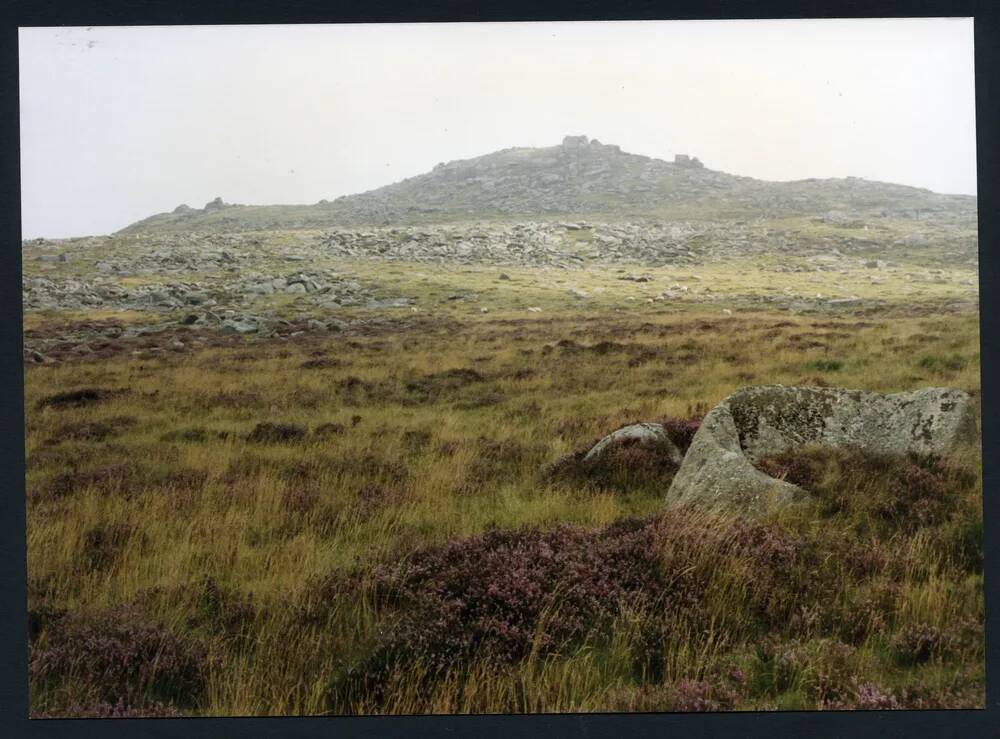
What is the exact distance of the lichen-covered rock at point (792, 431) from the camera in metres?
5.80

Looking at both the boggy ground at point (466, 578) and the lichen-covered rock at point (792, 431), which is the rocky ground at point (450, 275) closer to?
the boggy ground at point (466, 578)

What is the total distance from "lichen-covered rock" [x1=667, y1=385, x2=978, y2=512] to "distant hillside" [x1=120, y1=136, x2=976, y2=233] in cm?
490

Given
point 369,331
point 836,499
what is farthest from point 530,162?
point 836,499

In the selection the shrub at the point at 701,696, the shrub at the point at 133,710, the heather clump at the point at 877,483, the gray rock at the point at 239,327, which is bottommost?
A: the shrub at the point at 133,710

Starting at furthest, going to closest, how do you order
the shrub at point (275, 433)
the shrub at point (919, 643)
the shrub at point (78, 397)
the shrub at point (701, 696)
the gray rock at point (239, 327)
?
the gray rock at point (239, 327) → the shrub at point (275, 433) → the shrub at point (78, 397) → the shrub at point (919, 643) → the shrub at point (701, 696)

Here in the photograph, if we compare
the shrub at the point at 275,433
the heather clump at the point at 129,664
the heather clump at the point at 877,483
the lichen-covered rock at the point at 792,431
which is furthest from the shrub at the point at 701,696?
the shrub at the point at 275,433

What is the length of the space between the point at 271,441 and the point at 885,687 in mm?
7632

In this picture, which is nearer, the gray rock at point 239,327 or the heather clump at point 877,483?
the heather clump at point 877,483

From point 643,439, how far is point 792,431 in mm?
1622

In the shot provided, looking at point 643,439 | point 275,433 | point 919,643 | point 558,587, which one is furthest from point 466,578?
point 275,433

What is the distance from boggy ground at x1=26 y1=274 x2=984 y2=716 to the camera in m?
4.55

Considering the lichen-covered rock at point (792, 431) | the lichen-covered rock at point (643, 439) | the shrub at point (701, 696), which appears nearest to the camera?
the shrub at point (701, 696)

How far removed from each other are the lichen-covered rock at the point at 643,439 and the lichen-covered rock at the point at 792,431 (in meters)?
0.73

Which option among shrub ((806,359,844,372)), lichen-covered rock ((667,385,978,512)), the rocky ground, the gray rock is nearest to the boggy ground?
lichen-covered rock ((667,385,978,512))
